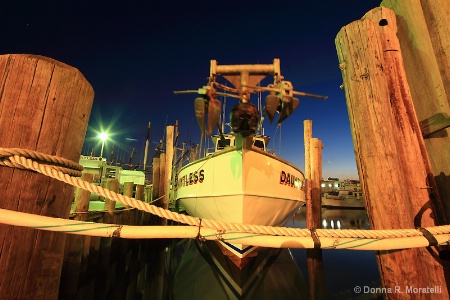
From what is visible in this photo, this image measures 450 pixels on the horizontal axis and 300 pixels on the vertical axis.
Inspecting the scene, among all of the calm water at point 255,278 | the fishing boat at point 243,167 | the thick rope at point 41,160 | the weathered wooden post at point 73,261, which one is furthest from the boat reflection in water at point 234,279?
the thick rope at point 41,160

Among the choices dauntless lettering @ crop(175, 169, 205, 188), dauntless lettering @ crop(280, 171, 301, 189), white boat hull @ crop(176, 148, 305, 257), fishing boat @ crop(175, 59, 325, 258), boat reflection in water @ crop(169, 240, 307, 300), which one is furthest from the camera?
dauntless lettering @ crop(175, 169, 205, 188)

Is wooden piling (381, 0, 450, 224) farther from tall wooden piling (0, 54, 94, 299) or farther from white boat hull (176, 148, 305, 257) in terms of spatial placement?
tall wooden piling (0, 54, 94, 299)

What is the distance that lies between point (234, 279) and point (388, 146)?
4954 millimetres

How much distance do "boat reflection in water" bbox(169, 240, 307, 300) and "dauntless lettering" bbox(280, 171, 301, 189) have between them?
222 cm

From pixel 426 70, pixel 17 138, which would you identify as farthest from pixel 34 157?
pixel 426 70

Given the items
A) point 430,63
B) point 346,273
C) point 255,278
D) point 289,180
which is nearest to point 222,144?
point 289,180

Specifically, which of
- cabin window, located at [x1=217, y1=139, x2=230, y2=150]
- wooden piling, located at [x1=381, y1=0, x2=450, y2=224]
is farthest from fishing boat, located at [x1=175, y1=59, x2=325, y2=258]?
cabin window, located at [x1=217, y1=139, x2=230, y2=150]

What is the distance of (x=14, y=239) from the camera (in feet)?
4.13

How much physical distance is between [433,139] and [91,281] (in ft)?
24.3

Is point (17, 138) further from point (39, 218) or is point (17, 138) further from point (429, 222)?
point (429, 222)

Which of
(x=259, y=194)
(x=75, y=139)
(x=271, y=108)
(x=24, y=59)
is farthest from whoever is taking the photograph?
(x=259, y=194)

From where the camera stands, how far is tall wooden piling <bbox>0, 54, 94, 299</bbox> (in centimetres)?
125

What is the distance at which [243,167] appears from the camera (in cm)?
471

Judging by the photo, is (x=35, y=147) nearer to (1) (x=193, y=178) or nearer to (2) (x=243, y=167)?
(2) (x=243, y=167)
